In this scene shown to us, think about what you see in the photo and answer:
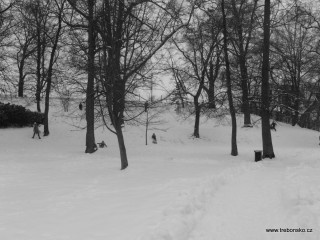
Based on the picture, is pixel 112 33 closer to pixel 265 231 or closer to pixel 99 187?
pixel 99 187

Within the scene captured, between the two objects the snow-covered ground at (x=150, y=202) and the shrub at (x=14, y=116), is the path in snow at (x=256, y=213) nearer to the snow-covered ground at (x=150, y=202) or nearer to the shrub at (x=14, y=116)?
the snow-covered ground at (x=150, y=202)

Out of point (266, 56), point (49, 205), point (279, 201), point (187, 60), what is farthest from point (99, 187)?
point (187, 60)

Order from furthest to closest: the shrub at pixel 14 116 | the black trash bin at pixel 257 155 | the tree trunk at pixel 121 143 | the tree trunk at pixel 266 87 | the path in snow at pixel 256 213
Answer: the shrub at pixel 14 116, the tree trunk at pixel 266 87, the black trash bin at pixel 257 155, the tree trunk at pixel 121 143, the path in snow at pixel 256 213

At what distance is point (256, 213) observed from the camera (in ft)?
25.2

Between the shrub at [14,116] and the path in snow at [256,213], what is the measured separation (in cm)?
2368

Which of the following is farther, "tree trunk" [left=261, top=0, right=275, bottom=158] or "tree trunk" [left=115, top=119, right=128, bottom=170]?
"tree trunk" [left=261, top=0, right=275, bottom=158]

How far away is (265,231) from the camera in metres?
6.44

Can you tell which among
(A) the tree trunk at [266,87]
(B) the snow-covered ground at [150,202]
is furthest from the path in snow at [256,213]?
(A) the tree trunk at [266,87]

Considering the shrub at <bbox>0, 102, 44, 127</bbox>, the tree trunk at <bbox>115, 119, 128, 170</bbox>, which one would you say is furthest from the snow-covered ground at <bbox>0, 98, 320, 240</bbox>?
the shrub at <bbox>0, 102, 44, 127</bbox>

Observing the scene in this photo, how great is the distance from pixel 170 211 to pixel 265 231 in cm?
177

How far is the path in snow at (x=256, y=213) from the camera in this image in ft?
20.4

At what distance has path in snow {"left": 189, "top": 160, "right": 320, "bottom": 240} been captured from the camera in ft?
20.4

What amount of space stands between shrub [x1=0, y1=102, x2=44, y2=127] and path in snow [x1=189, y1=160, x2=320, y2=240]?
2368 centimetres

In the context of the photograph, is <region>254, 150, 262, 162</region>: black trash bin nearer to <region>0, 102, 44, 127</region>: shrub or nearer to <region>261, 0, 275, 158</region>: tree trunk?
<region>261, 0, 275, 158</region>: tree trunk
